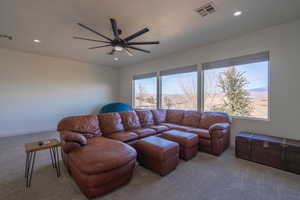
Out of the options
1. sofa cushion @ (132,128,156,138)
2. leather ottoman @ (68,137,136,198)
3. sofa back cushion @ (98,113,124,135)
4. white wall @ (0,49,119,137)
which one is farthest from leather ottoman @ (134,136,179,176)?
white wall @ (0,49,119,137)

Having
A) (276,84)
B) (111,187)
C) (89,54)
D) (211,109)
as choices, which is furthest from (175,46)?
(111,187)

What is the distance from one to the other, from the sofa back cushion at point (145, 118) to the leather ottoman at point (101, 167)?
1827mm

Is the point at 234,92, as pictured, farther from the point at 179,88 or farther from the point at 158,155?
the point at 158,155

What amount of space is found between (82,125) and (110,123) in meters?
0.64

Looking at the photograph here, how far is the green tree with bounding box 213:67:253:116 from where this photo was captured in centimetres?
343

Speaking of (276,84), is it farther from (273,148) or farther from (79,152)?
(79,152)

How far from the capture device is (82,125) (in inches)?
106

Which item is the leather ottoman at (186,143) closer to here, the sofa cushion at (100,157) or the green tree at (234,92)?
the sofa cushion at (100,157)

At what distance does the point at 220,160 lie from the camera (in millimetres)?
2758

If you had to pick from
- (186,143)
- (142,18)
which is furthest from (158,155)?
(142,18)

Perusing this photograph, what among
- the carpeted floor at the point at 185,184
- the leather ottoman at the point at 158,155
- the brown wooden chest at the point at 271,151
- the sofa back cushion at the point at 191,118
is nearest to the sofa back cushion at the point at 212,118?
the sofa back cushion at the point at 191,118

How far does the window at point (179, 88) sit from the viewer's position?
14.4 feet

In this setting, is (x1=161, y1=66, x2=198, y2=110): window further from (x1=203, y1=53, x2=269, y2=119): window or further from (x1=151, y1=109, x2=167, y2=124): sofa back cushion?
(x1=151, y1=109, x2=167, y2=124): sofa back cushion

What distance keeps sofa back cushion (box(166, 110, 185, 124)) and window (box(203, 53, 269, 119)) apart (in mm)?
822
